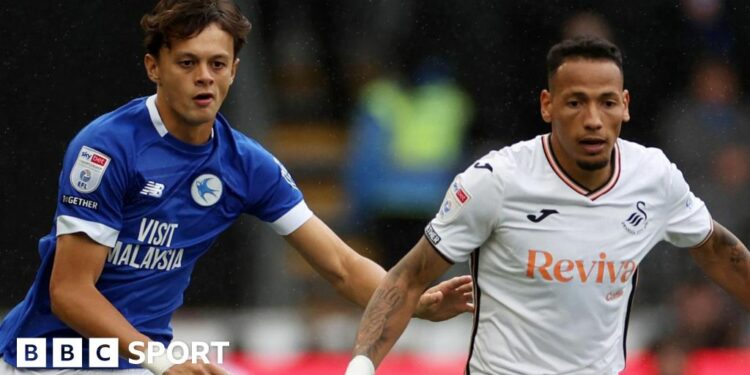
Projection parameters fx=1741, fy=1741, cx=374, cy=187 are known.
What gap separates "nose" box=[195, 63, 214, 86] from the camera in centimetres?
509

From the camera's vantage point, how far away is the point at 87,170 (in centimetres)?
496

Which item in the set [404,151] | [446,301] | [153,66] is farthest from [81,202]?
[404,151]

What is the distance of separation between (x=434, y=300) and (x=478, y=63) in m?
3.96

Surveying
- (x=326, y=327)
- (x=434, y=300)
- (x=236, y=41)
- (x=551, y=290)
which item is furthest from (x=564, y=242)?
(x=326, y=327)

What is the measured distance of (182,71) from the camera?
5117 mm

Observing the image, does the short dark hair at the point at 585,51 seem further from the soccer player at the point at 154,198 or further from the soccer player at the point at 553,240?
the soccer player at the point at 154,198

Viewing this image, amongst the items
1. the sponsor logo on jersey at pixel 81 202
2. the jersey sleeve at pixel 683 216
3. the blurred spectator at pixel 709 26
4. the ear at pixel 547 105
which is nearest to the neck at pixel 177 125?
the sponsor logo on jersey at pixel 81 202

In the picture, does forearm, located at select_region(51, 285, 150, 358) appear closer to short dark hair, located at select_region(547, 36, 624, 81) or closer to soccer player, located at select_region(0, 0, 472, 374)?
soccer player, located at select_region(0, 0, 472, 374)

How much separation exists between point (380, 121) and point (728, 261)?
4003 mm

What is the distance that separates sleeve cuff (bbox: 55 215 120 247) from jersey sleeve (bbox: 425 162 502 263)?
94 centimetres

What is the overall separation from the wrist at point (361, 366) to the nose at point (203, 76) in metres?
0.91

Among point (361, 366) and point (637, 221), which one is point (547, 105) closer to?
point (637, 221)

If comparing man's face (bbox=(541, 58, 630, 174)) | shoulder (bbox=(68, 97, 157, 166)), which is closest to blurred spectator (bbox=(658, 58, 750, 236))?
man's face (bbox=(541, 58, 630, 174))

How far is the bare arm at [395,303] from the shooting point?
5020mm
